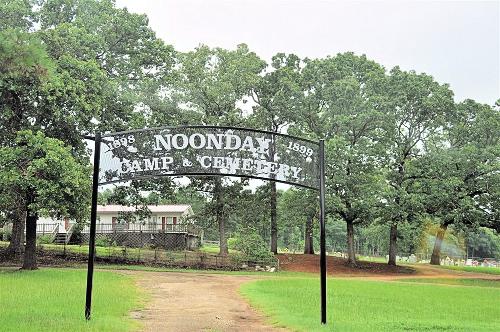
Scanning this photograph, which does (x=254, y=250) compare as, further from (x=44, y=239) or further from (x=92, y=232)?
(x=92, y=232)

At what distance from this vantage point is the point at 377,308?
1399 cm

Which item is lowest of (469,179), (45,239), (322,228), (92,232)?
(45,239)

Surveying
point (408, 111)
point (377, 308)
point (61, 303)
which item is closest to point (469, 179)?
point (408, 111)

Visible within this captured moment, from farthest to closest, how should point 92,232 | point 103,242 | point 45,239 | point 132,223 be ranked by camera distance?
1. point 132,223
2. point 103,242
3. point 45,239
4. point 92,232

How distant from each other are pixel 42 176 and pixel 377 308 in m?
13.0

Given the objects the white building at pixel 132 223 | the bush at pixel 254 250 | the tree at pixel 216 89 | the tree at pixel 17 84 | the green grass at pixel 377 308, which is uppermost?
the tree at pixel 216 89

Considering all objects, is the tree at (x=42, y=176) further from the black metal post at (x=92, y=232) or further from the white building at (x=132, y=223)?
the white building at (x=132, y=223)

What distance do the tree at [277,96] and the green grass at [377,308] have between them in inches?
707

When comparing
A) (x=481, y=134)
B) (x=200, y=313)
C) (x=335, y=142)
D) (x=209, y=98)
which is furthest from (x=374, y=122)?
(x=200, y=313)

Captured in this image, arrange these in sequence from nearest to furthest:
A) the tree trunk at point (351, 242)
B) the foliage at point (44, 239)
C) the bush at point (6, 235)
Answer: the tree trunk at point (351, 242)
the foliage at point (44, 239)
the bush at point (6, 235)

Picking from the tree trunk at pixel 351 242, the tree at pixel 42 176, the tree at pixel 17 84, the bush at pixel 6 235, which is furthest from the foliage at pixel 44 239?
the tree trunk at pixel 351 242

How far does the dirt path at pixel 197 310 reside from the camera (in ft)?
34.3

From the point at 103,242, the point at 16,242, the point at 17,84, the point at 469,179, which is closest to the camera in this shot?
the point at 17,84

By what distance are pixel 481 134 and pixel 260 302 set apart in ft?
77.8
